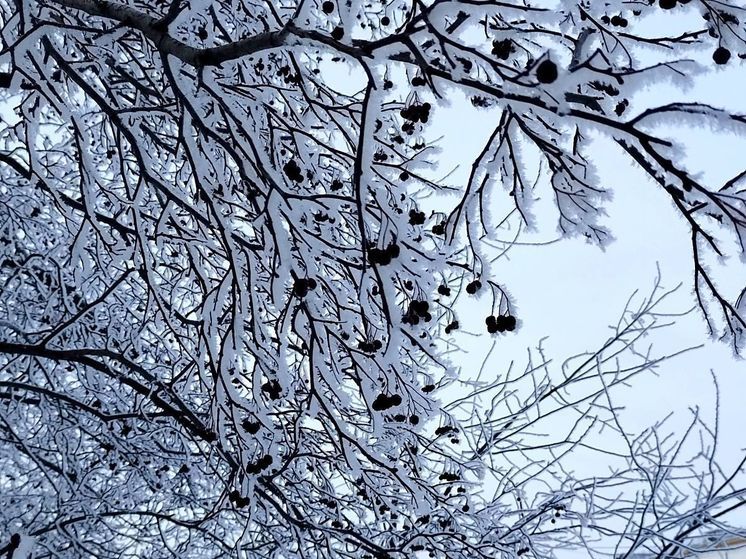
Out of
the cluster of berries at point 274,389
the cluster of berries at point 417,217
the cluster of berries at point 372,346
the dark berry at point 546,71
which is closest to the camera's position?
the dark berry at point 546,71

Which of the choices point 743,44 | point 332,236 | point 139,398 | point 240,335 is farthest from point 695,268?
point 139,398

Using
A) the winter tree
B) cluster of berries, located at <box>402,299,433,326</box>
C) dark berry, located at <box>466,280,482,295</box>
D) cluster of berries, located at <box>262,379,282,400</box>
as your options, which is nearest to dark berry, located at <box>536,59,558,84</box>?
the winter tree

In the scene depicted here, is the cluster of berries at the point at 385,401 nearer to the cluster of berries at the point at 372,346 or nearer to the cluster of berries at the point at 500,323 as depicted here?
the cluster of berries at the point at 372,346

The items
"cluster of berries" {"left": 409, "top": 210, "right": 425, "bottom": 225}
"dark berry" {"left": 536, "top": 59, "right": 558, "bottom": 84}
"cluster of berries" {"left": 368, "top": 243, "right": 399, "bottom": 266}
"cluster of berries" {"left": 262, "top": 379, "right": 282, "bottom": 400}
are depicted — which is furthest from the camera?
"cluster of berries" {"left": 409, "top": 210, "right": 425, "bottom": 225}

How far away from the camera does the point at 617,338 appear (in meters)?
5.61

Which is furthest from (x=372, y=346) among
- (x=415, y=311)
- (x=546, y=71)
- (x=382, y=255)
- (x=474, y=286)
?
(x=546, y=71)

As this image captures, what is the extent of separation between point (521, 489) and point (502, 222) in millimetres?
2965

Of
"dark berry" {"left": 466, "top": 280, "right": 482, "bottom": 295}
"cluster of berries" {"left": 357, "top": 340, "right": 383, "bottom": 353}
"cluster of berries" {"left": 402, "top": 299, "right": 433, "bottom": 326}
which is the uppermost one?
"dark berry" {"left": 466, "top": 280, "right": 482, "bottom": 295}

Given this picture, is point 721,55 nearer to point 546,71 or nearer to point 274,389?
point 546,71

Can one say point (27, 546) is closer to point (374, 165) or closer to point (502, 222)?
point (374, 165)

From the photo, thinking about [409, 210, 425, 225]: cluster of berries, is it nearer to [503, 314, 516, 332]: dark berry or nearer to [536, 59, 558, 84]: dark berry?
[503, 314, 516, 332]: dark berry

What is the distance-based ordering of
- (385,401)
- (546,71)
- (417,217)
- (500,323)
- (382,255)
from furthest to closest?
(417,217) < (500,323) < (385,401) < (382,255) < (546,71)

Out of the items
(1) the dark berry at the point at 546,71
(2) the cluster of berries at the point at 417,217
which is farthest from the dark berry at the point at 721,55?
(2) the cluster of berries at the point at 417,217

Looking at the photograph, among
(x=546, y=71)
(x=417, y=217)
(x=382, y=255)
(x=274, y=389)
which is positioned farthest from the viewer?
(x=417, y=217)
